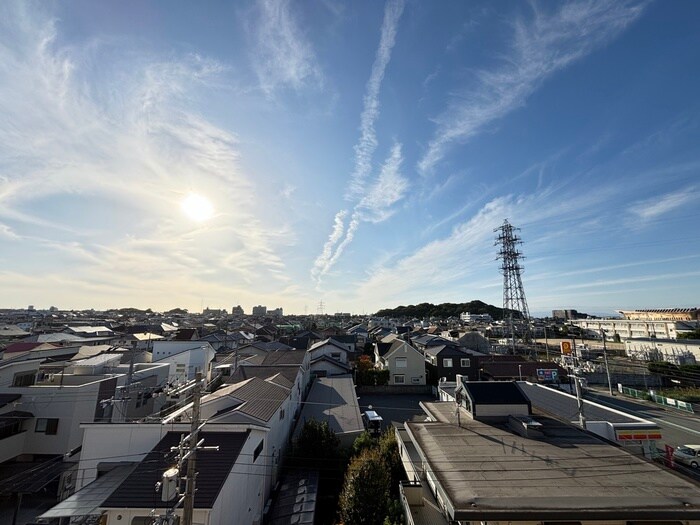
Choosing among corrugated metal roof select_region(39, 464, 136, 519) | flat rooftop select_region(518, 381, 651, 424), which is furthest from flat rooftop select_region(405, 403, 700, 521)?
corrugated metal roof select_region(39, 464, 136, 519)

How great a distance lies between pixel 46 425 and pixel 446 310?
481ft

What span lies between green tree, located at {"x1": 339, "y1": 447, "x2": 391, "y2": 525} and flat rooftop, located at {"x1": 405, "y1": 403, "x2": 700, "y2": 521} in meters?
1.86

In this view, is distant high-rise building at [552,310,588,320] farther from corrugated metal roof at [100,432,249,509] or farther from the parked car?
corrugated metal roof at [100,432,249,509]

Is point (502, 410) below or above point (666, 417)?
above

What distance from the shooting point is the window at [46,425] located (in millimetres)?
16812

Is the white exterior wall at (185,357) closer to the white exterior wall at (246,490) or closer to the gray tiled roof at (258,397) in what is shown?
the gray tiled roof at (258,397)

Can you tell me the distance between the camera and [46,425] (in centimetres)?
1686

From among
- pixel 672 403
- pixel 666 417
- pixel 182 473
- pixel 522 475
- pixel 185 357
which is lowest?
pixel 666 417

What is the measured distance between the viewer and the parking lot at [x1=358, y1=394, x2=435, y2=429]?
2384 cm

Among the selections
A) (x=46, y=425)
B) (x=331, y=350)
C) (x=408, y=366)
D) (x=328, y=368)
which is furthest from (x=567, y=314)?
(x=46, y=425)

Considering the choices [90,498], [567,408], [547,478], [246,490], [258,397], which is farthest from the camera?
[567,408]

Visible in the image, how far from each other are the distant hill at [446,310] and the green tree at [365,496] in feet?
451

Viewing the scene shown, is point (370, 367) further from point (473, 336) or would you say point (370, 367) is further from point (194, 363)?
point (473, 336)

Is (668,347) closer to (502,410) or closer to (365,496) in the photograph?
(502,410)
